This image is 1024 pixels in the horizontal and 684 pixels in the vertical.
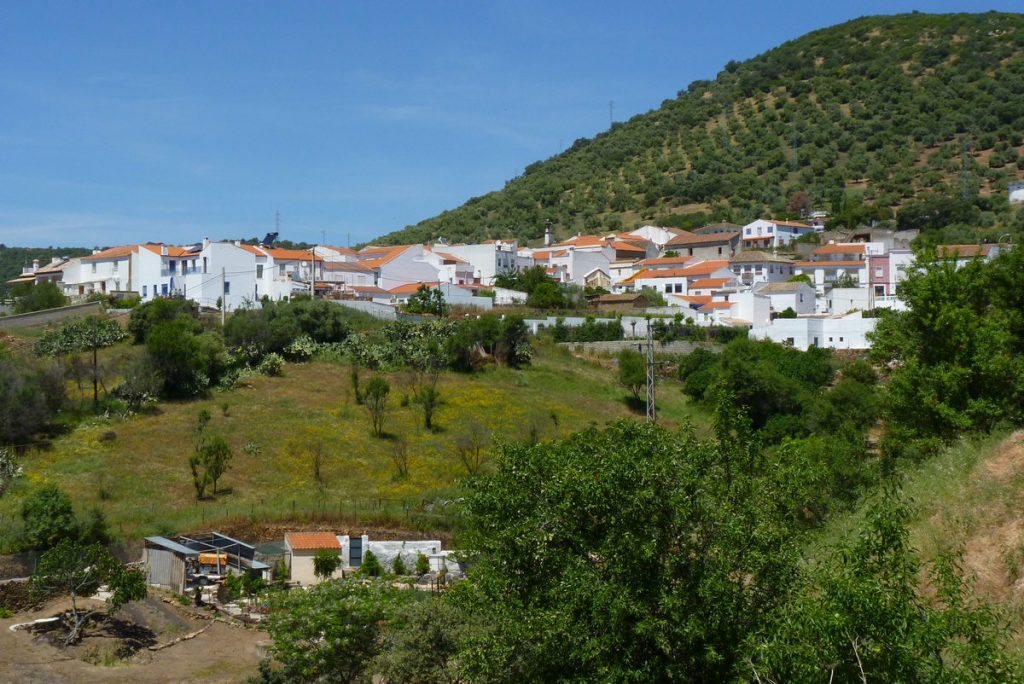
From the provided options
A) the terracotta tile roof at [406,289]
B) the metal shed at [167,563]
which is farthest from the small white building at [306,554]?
the terracotta tile roof at [406,289]

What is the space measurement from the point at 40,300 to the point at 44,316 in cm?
436

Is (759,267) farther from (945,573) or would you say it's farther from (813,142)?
(945,573)

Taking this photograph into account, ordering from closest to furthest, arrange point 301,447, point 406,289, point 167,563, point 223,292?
point 167,563 < point 301,447 < point 223,292 < point 406,289

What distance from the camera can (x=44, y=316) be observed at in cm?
5528

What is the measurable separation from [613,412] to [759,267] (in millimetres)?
30964

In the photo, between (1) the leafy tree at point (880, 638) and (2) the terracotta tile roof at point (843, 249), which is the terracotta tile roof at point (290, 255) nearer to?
(2) the terracotta tile roof at point (843, 249)

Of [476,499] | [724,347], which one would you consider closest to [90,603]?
[476,499]

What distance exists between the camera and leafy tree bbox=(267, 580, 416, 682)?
56.3ft

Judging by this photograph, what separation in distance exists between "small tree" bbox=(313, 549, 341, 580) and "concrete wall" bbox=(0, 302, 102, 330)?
3392cm

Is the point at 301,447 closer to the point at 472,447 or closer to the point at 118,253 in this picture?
the point at 472,447

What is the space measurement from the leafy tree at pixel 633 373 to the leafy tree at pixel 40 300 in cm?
3361

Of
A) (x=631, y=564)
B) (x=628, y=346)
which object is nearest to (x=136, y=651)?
(x=631, y=564)

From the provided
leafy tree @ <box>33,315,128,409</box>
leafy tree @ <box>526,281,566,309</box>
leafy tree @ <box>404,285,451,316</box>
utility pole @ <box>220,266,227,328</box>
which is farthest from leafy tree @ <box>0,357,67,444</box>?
leafy tree @ <box>526,281,566,309</box>

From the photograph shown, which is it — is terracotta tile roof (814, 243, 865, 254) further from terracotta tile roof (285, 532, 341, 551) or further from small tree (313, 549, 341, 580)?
small tree (313, 549, 341, 580)
